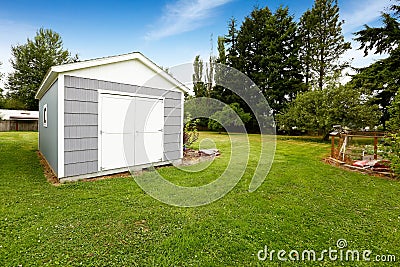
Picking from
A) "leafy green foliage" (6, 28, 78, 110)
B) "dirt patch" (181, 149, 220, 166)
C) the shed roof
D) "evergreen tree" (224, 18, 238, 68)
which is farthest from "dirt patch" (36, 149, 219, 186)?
"leafy green foliage" (6, 28, 78, 110)

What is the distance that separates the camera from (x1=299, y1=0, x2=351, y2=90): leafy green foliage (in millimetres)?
16828

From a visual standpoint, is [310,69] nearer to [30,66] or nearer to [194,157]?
[194,157]

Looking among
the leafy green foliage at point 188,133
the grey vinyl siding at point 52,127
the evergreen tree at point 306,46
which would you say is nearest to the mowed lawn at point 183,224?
the grey vinyl siding at point 52,127

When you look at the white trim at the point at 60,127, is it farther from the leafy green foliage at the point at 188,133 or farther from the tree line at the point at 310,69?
the leafy green foliage at the point at 188,133

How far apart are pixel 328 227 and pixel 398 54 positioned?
13963 mm

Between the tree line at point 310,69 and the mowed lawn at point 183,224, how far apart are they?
12.3 ft

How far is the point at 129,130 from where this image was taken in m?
5.45

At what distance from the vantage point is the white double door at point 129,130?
5137 mm

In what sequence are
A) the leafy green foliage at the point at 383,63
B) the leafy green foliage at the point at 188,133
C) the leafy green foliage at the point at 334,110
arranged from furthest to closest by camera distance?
the leafy green foliage at the point at 383,63
the leafy green foliage at the point at 334,110
the leafy green foliage at the point at 188,133

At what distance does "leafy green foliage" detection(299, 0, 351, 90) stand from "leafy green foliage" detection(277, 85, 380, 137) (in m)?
3.82

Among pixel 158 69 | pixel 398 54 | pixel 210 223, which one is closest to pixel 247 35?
pixel 398 54

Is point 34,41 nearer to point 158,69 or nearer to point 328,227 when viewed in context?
point 158,69

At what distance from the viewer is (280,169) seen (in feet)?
20.4

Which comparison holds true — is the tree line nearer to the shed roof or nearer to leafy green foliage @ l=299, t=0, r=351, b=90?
leafy green foliage @ l=299, t=0, r=351, b=90
